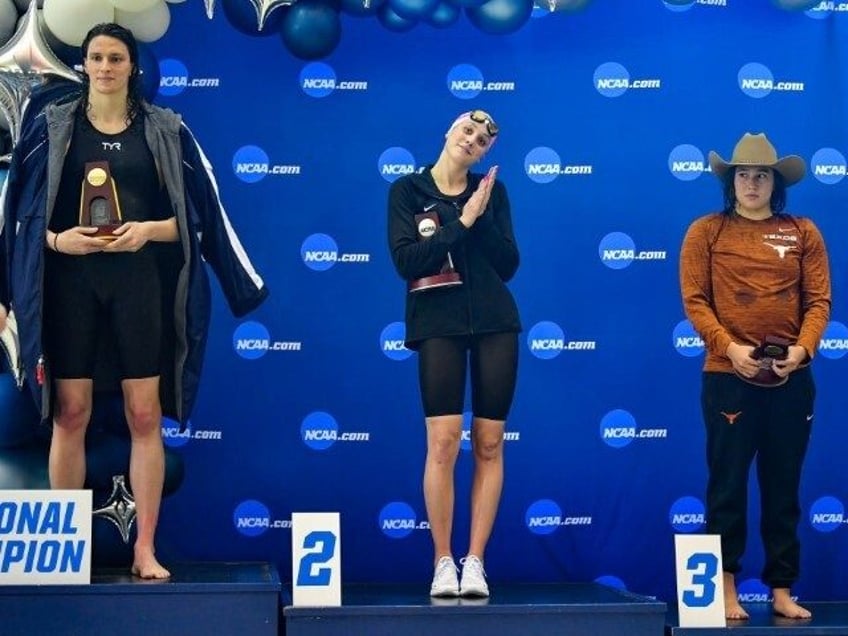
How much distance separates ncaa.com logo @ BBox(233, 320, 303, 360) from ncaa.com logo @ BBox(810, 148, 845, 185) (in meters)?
2.29

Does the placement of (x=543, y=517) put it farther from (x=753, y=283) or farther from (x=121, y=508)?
(x=121, y=508)

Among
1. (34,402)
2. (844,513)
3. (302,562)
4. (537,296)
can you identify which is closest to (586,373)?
(537,296)

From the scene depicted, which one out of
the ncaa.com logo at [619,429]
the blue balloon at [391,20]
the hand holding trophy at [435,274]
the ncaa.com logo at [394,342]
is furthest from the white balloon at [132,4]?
the ncaa.com logo at [619,429]

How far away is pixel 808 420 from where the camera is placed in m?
5.18

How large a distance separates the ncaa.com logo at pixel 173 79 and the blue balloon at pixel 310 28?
40 cm

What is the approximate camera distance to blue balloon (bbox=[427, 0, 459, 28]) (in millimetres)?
5555

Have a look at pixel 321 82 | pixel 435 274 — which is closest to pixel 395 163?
pixel 321 82

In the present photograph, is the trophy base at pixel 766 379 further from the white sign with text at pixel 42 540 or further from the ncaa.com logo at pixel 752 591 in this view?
the white sign with text at pixel 42 540

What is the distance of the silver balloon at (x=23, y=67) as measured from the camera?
16.2 feet

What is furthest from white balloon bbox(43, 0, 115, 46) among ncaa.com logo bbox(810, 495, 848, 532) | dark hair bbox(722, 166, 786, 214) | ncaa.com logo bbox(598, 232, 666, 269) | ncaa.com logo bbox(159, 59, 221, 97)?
ncaa.com logo bbox(810, 495, 848, 532)

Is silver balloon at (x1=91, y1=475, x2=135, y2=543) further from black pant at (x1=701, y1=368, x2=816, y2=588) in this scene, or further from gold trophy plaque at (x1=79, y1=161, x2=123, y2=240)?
black pant at (x1=701, y1=368, x2=816, y2=588)

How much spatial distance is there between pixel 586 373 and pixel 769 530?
93cm

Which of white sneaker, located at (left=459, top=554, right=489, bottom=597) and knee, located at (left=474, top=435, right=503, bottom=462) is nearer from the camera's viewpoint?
white sneaker, located at (left=459, top=554, right=489, bottom=597)

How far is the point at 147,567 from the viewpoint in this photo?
4770 millimetres
